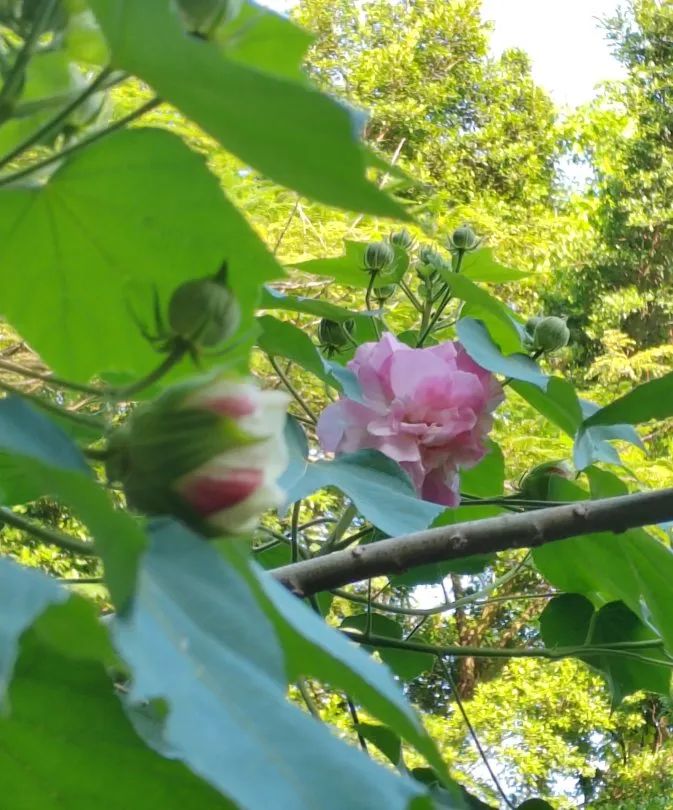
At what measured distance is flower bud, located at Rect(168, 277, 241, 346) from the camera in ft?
0.72

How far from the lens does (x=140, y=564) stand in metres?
0.16

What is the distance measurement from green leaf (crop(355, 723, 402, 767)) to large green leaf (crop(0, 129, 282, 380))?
24 cm

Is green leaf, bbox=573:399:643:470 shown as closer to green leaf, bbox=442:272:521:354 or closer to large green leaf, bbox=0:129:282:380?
green leaf, bbox=442:272:521:354

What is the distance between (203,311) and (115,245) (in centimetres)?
5

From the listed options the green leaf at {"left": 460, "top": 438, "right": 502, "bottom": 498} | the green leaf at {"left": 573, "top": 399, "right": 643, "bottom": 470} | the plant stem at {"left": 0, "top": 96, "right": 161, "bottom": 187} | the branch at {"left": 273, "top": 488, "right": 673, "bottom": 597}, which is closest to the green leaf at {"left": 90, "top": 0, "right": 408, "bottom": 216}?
the plant stem at {"left": 0, "top": 96, "right": 161, "bottom": 187}

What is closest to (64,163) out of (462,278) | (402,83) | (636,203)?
(462,278)

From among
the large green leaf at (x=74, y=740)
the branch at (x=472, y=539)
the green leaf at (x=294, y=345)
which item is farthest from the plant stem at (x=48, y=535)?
the green leaf at (x=294, y=345)

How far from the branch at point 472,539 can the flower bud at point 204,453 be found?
0.44 ft

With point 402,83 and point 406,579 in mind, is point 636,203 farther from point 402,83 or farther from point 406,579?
point 406,579

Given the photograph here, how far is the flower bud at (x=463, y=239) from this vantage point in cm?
60

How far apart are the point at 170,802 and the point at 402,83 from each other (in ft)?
15.5

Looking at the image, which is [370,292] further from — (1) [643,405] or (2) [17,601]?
(2) [17,601]

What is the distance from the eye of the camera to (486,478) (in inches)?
22.4

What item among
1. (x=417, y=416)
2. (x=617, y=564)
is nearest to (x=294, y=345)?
(x=417, y=416)
